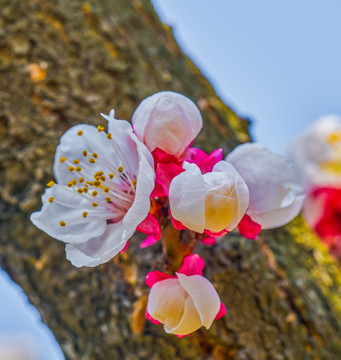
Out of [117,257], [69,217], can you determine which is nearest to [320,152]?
[117,257]

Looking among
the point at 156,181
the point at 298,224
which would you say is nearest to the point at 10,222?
the point at 156,181

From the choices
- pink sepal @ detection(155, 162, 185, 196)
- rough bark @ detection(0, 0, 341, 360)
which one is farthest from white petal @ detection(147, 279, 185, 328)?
rough bark @ detection(0, 0, 341, 360)

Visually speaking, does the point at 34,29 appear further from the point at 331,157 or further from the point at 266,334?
the point at 331,157

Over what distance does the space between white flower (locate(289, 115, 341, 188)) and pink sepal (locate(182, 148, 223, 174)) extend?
55.9 inches

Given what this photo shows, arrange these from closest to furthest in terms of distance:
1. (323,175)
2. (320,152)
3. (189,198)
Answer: (189,198) → (323,175) → (320,152)

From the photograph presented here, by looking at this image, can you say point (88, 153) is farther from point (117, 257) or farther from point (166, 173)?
point (117, 257)

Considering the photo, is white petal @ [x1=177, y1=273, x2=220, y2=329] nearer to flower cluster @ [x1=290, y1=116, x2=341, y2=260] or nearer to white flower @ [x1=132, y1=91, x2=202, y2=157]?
white flower @ [x1=132, y1=91, x2=202, y2=157]

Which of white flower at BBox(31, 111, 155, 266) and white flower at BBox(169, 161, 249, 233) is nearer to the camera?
white flower at BBox(169, 161, 249, 233)

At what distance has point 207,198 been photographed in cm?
51

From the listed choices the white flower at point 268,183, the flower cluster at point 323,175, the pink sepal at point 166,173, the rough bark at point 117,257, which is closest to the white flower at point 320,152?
the flower cluster at point 323,175

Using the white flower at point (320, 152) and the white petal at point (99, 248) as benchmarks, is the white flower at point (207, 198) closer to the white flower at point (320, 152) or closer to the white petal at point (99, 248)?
the white petal at point (99, 248)

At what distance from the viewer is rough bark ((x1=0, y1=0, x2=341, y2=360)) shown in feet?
2.85

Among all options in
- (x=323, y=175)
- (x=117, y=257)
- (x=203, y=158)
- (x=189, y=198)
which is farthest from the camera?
(x=323, y=175)

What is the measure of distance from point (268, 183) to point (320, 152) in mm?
1838
